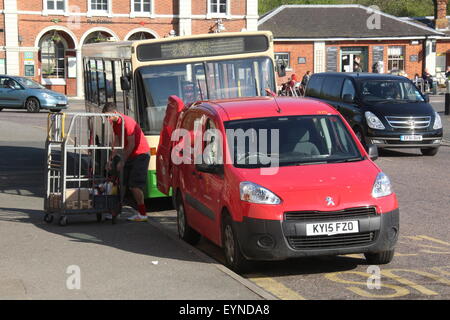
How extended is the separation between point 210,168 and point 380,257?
1.96 metres

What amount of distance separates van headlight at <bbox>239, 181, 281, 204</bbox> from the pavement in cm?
72

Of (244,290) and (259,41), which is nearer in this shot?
(244,290)

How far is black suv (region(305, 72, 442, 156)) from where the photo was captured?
20.4 metres

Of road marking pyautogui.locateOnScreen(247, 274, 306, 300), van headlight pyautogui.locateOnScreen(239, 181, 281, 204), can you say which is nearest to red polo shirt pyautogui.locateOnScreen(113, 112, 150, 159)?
van headlight pyautogui.locateOnScreen(239, 181, 281, 204)

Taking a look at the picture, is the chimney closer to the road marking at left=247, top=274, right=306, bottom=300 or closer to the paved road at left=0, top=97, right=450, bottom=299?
the paved road at left=0, top=97, right=450, bottom=299

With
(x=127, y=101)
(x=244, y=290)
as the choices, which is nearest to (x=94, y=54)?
(x=127, y=101)

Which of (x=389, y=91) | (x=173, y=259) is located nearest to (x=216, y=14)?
(x=389, y=91)

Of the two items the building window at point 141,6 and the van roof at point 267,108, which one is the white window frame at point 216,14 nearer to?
the building window at point 141,6

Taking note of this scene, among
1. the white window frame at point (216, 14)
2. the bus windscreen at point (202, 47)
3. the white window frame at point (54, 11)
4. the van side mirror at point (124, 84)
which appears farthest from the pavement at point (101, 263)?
the white window frame at point (216, 14)

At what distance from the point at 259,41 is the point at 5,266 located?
6914mm

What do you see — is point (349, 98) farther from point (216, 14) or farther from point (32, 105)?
point (216, 14)

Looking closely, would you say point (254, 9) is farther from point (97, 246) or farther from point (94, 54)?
point (97, 246)

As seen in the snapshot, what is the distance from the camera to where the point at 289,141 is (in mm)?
9492
